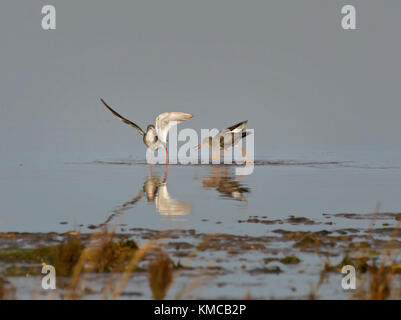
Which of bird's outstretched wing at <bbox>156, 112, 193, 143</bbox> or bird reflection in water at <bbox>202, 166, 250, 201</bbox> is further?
bird's outstretched wing at <bbox>156, 112, 193, 143</bbox>

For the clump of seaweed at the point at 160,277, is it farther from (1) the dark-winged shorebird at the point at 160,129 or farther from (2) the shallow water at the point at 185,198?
(1) the dark-winged shorebird at the point at 160,129

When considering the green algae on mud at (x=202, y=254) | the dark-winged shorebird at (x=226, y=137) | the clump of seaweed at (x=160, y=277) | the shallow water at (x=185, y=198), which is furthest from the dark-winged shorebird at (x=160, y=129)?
the clump of seaweed at (x=160, y=277)

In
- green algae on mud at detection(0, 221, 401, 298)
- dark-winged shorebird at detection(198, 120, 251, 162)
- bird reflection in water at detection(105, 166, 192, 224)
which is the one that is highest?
dark-winged shorebird at detection(198, 120, 251, 162)

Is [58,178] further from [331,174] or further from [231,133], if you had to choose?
[331,174]

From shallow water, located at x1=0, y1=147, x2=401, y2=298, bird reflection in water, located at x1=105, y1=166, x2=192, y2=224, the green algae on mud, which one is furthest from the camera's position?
bird reflection in water, located at x1=105, y1=166, x2=192, y2=224

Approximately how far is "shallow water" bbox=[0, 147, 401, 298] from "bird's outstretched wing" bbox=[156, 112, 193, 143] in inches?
99.8

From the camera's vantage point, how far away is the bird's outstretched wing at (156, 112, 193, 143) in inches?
1738

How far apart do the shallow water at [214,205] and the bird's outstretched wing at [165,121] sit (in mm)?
2534

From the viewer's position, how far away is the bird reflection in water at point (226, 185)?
102ft

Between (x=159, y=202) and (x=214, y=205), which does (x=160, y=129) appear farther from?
(x=214, y=205)

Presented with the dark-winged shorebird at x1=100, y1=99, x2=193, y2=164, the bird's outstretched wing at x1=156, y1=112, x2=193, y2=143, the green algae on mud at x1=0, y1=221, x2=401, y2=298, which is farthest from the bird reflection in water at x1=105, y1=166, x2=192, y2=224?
the bird's outstretched wing at x1=156, y1=112, x2=193, y2=143

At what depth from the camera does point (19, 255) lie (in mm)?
15836

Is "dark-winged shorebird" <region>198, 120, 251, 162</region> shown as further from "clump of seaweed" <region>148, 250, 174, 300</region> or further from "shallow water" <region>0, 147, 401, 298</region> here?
"clump of seaweed" <region>148, 250, 174, 300</region>

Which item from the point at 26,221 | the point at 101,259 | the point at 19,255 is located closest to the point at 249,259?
the point at 101,259
